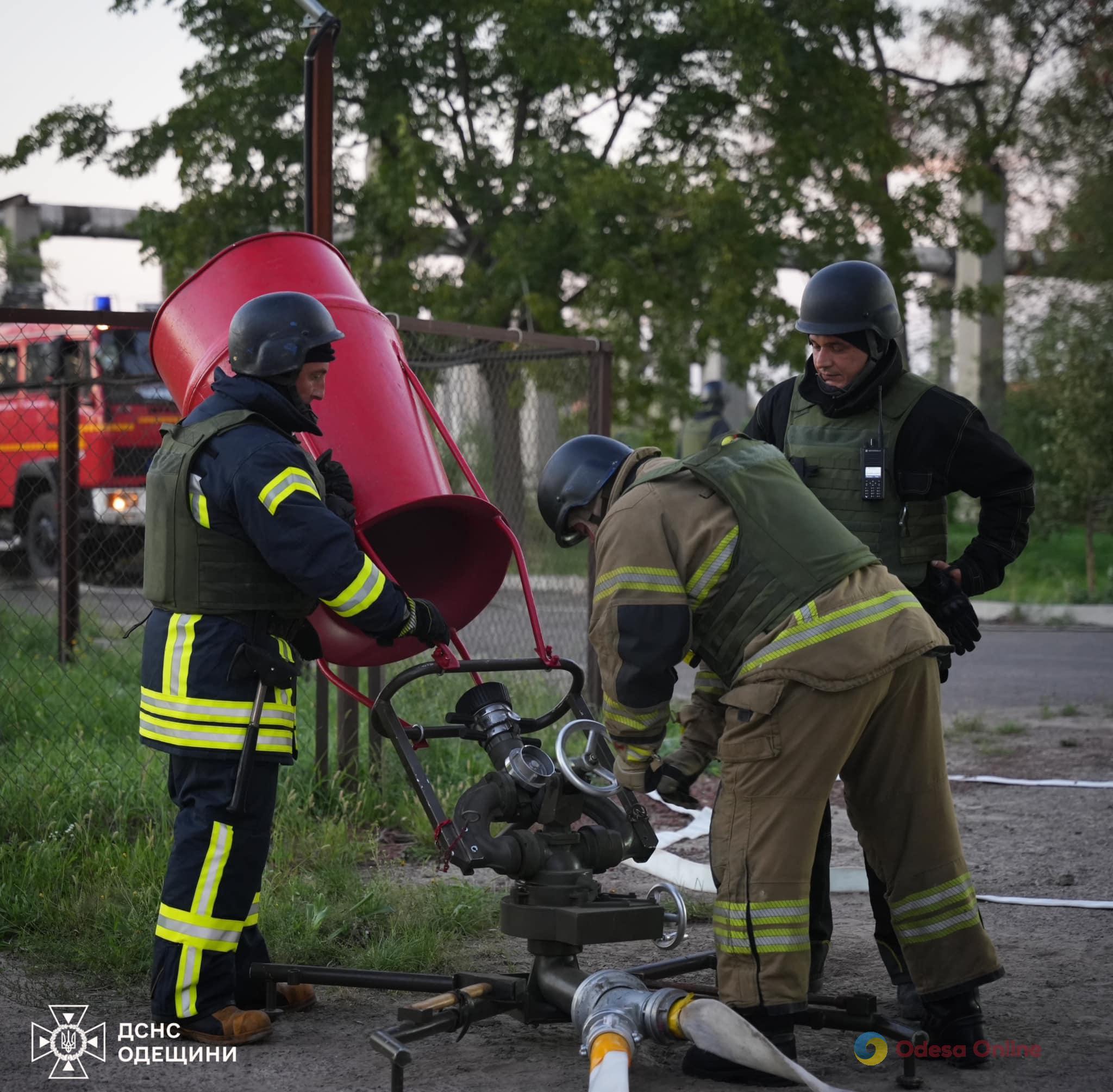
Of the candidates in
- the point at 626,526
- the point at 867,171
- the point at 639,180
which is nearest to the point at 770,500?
the point at 626,526

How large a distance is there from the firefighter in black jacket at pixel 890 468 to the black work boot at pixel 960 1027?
273 mm

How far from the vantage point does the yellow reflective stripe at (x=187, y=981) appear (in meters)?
3.66

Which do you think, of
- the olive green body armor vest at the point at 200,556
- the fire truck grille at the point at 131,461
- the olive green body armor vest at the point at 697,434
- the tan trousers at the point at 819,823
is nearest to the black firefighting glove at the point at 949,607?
the tan trousers at the point at 819,823

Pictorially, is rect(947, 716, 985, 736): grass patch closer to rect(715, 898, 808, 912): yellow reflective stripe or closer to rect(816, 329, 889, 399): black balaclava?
rect(816, 329, 889, 399): black balaclava

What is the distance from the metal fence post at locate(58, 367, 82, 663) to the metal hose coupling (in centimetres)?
530

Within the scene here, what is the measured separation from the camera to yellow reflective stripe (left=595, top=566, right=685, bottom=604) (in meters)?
3.30

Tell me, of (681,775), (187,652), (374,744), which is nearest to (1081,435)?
(374,744)

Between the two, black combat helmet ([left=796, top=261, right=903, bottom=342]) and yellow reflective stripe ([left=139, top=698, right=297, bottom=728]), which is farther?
black combat helmet ([left=796, top=261, right=903, bottom=342])

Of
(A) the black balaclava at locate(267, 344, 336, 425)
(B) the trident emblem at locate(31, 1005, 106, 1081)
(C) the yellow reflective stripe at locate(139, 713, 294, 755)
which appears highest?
(A) the black balaclava at locate(267, 344, 336, 425)

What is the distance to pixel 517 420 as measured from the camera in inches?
353

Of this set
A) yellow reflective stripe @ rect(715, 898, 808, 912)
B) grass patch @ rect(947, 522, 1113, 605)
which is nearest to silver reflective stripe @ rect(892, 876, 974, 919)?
yellow reflective stripe @ rect(715, 898, 808, 912)

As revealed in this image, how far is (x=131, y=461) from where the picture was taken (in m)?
11.9

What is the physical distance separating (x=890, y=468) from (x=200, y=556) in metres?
1.83

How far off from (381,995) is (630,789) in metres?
1.12
